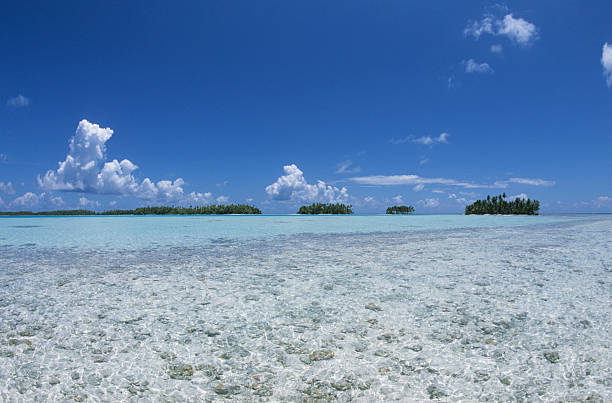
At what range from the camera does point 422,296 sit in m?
6.95

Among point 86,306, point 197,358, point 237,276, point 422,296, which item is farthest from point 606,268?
point 86,306

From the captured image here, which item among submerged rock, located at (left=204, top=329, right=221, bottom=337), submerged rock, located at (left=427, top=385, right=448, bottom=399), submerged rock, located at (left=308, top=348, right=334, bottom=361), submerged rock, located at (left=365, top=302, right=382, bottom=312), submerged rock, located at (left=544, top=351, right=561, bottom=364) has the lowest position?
submerged rock, located at (left=427, top=385, right=448, bottom=399)

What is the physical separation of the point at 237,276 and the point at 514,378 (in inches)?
273

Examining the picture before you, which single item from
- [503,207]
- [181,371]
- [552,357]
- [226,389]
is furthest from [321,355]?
[503,207]

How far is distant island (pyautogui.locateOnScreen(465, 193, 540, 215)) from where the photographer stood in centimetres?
13262

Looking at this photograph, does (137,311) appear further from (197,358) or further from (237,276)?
(237,276)

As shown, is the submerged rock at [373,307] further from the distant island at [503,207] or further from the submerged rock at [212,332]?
the distant island at [503,207]

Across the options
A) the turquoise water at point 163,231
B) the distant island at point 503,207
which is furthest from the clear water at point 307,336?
the distant island at point 503,207

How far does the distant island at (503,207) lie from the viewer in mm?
132625

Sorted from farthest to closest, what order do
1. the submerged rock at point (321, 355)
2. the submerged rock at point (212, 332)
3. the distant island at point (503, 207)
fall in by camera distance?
the distant island at point (503, 207) < the submerged rock at point (212, 332) < the submerged rock at point (321, 355)

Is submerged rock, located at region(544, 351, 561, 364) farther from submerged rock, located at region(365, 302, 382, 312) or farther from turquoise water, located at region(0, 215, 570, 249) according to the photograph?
turquoise water, located at region(0, 215, 570, 249)

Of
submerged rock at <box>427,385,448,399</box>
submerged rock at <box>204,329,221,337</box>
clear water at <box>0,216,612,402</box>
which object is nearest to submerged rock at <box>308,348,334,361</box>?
clear water at <box>0,216,612,402</box>

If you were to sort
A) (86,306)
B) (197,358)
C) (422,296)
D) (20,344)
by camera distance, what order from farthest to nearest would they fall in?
(422,296), (86,306), (20,344), (197,358)

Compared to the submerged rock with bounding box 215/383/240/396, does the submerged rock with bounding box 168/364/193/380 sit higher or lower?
higher
